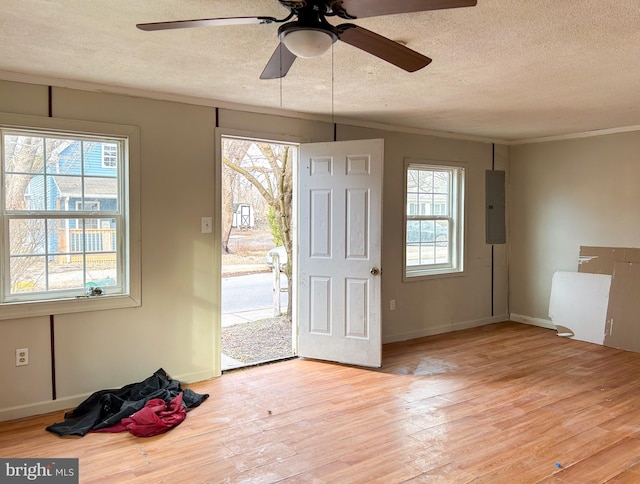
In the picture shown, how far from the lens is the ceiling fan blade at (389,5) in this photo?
159 cm

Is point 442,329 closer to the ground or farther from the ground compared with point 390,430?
farther from the ground

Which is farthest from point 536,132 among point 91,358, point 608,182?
point 91,358

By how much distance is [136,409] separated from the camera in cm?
325

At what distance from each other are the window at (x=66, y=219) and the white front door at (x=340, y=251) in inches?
60.9

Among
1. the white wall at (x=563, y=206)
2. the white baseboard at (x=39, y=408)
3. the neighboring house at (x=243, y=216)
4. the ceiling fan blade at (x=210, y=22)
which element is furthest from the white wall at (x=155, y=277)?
the neighboring house at (x=243, y=216)

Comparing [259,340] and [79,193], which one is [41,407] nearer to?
[79,193]

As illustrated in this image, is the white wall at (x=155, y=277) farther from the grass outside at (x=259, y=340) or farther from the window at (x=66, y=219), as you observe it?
the grass outside at (x=259, y=340)

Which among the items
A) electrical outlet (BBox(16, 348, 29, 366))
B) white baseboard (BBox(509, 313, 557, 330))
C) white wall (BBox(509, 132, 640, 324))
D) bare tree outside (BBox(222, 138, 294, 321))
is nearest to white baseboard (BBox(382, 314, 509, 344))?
white baseboard (BBox(509, 313, 557, 330))

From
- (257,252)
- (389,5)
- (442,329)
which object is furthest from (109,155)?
(257,252)

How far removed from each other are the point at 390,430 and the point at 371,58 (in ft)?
7.65

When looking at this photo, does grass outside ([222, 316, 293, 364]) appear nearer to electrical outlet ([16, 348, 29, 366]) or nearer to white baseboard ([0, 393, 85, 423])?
white baseboard ([0, 393, 85, 423])

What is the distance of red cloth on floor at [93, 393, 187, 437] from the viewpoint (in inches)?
119

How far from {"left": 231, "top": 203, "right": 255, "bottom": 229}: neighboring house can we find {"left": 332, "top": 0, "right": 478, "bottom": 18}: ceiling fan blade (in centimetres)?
724

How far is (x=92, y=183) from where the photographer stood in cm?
355
